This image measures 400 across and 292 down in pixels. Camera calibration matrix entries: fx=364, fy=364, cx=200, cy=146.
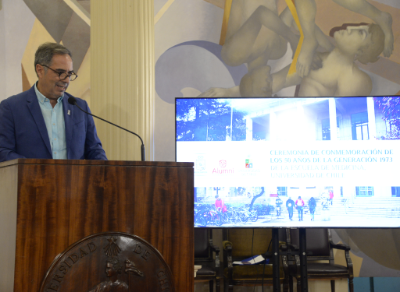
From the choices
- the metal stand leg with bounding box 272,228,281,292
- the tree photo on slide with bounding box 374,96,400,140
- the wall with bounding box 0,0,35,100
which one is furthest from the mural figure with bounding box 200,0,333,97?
the wall with bounding box 0,0,35,100

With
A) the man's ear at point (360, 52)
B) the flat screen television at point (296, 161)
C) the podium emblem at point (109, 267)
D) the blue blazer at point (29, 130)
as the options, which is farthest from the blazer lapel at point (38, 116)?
the man's ear at point (360, 52)

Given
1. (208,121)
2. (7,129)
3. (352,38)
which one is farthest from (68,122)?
(352,38)

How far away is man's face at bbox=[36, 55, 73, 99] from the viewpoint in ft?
6.46

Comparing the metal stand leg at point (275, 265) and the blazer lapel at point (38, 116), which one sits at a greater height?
the blazer lapel at point (38, 116)

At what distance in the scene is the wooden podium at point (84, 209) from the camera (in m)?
1.12

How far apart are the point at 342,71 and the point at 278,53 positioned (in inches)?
31.3

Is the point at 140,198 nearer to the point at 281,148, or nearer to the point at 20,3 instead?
the point at 281,148

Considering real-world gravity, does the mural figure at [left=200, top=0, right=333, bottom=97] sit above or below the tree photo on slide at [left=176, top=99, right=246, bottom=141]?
above

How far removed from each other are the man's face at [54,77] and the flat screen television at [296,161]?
1.41 metres

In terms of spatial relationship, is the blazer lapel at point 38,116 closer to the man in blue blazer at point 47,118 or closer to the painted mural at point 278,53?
the man in blue blazer at point 47,118

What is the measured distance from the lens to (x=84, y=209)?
3.90ft

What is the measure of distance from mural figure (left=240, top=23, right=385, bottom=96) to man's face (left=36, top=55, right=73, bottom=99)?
271cm

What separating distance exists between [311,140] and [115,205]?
236cm

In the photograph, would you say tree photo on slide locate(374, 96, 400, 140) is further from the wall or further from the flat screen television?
the wall
